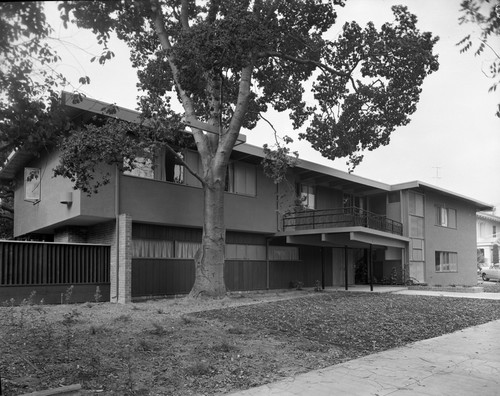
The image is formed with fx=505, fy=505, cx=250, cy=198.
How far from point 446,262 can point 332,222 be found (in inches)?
480

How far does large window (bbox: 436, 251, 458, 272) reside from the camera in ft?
97.8

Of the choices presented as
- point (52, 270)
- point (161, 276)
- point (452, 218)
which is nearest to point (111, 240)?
point (52, 270)

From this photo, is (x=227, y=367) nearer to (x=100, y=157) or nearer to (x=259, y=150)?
(x=100, y=157)

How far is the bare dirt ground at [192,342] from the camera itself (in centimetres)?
642

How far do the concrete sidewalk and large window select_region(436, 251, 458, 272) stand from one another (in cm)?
2146

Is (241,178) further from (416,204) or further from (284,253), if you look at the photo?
(416,204)

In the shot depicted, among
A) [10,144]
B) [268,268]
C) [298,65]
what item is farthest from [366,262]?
[10,144]

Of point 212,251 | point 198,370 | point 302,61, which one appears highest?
point 302,61

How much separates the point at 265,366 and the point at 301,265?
16.8m

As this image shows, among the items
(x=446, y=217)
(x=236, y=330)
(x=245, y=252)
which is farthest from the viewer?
(x=446, y=217)

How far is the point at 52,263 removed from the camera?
15.6 meters

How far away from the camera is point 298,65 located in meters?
19.3

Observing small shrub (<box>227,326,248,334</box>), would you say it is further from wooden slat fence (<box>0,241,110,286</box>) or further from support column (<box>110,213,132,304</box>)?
wooden slat fence (<box>0,241,110,286</box>)

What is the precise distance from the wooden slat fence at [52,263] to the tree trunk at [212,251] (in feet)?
10.5
